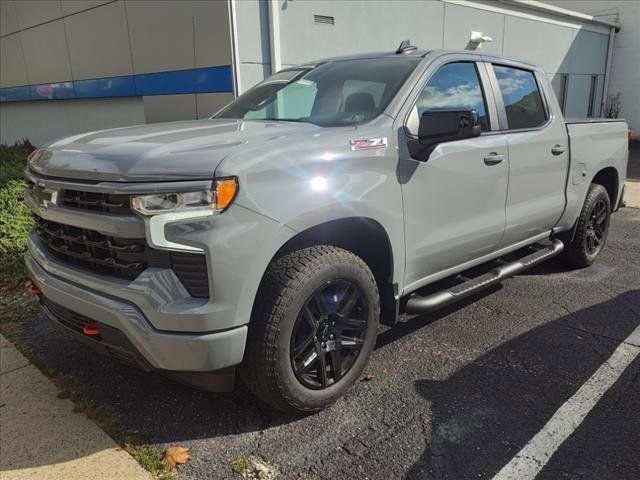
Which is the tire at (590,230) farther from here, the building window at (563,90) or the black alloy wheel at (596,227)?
the building window at (563,90)

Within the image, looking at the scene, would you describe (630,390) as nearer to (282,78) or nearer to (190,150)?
(190,150)

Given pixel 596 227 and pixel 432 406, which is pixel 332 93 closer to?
pixel 432 406

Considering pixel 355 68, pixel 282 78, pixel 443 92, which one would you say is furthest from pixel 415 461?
pixel 282 78

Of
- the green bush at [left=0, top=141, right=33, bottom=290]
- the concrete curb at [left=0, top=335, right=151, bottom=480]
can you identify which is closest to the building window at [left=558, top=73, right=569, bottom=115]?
the green bush at [left=0, top=141, right=33, bottom=290]

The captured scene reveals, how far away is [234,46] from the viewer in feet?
24.9

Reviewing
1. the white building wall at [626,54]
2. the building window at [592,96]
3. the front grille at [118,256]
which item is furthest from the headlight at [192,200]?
the white building wall at [626,54]

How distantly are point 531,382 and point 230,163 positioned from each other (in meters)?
2.21

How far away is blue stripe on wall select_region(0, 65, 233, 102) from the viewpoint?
318 inches

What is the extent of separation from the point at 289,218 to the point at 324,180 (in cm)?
30

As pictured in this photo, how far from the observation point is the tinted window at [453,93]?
3.32 m

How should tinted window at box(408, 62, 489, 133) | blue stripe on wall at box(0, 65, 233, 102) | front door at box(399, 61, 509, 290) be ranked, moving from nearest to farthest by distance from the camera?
front door at box(399, 61, 509, 290), tinted window at box(408, 62, 489, 133), blue stripe on wall at box(0, 65, 233, 102)

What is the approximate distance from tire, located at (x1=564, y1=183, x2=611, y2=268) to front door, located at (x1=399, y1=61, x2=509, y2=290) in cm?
154

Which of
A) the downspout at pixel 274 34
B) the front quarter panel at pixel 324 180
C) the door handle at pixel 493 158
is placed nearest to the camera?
the front quarter panel at pixel 324 180

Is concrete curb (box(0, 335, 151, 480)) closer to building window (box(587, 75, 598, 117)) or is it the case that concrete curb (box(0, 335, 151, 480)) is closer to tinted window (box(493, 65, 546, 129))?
tinted window (box(493, 65, 546, 129))
